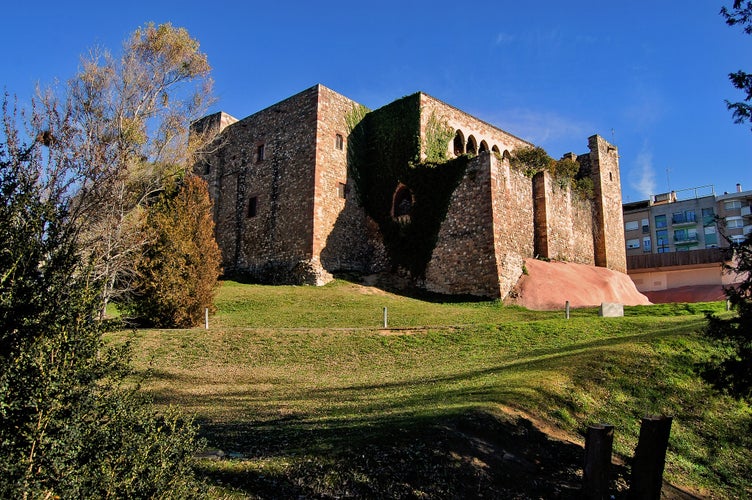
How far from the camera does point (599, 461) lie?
5668 millimetres

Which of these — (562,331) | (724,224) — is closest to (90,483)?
(724,224)

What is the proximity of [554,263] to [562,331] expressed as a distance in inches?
412

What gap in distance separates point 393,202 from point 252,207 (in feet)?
25.0

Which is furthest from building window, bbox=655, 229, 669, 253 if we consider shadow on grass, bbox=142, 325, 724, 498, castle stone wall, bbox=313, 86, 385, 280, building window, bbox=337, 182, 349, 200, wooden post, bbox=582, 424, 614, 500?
wooden post, bbox=582, 424, 614, 500

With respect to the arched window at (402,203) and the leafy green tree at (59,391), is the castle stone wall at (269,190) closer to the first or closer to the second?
the arched window at (402,203)

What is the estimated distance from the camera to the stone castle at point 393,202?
75.3 feet

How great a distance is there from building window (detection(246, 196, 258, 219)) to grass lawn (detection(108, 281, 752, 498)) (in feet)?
36.4

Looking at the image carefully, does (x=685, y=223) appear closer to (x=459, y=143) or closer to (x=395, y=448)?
(x=459, y=143)

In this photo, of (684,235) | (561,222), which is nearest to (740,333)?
(561,222)

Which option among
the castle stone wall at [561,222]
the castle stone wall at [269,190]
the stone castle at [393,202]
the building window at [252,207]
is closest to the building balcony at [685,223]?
the stone castle at [393,202]

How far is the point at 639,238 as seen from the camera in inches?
2420

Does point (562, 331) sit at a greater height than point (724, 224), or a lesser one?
lesser

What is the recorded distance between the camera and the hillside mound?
70.4ft

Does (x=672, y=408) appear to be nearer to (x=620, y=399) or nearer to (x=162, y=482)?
(x=620, y=399)
